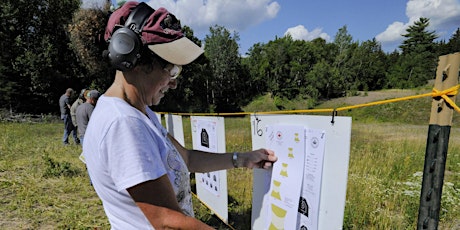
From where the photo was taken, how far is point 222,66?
42.8m

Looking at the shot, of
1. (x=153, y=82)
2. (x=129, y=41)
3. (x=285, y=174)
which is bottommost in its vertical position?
(x=285, y=174)

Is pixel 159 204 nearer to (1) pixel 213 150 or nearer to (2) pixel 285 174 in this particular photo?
(2) pixel 285 174

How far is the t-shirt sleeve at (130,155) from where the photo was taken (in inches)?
36.9

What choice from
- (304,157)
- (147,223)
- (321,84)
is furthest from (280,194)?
(321,84)

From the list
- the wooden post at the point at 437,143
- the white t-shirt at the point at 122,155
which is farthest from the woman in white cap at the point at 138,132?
the wooden post at the point at 437,143

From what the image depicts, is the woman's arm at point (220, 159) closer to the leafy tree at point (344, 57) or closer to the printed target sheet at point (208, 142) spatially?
the printed target sheet at point (208, 142)

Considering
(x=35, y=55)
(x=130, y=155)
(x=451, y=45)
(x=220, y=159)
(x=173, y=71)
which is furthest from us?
(x=451, y=45)

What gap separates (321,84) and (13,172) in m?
48.8

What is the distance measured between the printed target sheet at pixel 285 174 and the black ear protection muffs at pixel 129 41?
1219 millimetres

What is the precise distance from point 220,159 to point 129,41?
3.79 feet

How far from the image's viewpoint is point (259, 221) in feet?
8.08

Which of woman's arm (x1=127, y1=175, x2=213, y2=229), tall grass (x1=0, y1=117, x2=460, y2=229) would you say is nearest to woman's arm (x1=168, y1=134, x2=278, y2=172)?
woman's arm (x1=127, y1=175, x2=213, y2=229)

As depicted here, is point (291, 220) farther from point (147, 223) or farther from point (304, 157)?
point (147, 223)

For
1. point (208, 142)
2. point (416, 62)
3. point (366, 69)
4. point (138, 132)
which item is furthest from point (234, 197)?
point (416, 62)
